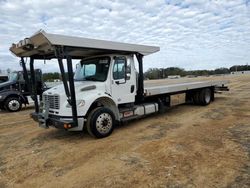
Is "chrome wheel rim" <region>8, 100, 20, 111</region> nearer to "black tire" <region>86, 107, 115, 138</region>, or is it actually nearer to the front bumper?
the front bumper

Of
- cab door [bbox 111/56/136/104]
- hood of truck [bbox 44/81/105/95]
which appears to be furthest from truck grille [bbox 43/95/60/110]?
cab door [bbox 111/56/136/104]

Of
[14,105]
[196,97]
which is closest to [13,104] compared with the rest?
[14,105]

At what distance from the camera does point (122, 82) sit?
709 centimetres

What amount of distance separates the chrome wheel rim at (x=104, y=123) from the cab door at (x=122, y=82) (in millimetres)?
774

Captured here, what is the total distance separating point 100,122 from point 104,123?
147 millimetres

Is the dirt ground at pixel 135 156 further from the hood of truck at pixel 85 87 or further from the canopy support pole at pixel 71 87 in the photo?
the hood of truck at pixel 85 87

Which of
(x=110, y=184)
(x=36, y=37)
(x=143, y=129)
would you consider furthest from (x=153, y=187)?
(x=36, y=37)

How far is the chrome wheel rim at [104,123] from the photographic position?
612 centimetres

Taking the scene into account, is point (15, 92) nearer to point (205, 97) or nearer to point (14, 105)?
point (14, 105)

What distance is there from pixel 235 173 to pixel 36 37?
15.9ft

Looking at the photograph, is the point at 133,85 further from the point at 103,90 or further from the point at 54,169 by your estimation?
the point at 54,169

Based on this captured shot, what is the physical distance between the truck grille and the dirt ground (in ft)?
3.07

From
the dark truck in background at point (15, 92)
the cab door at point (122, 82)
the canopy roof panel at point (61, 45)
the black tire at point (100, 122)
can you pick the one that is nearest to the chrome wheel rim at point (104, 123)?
the black tire at point (100, 122)

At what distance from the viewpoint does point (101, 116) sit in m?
6.15
